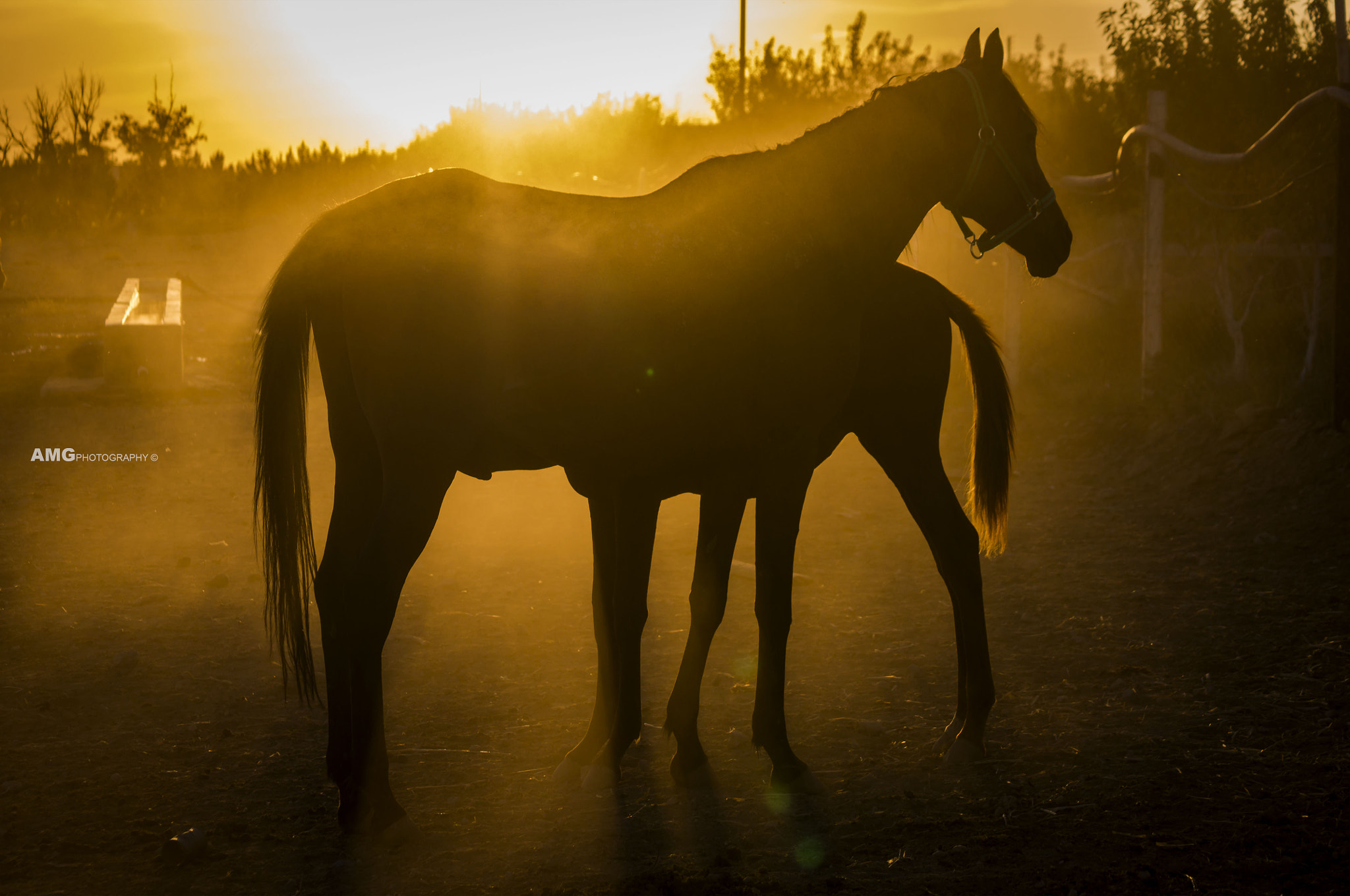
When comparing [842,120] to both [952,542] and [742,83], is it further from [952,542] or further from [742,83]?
[742,83]

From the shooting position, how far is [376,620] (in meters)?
3.32

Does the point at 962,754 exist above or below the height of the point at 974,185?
below

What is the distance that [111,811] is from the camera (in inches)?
135

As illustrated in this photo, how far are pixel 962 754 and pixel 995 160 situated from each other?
2.33 m

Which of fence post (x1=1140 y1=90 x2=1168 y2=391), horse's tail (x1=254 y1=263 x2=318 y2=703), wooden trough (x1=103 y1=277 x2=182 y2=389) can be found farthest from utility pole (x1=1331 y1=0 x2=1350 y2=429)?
wooden trough (x1=103 y1=277 x2=182 y2=389)

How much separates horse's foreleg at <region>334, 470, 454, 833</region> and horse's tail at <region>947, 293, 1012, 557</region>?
2635 mm

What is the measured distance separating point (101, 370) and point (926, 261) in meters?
12.7

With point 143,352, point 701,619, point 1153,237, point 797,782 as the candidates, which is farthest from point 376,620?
A: point 143,352

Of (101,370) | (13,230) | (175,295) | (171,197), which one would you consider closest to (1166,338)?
(101,370)

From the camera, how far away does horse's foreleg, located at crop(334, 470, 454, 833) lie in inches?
130

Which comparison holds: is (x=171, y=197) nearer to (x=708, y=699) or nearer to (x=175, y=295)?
(x=175, y=295)

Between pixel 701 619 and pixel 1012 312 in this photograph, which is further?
pixel 1012 312

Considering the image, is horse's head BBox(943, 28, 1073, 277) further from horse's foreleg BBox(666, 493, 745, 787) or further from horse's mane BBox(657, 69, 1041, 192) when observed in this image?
horse's foreleg BBox(666, 493, 745, 787)

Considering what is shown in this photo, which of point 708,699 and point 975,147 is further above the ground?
point 975,147
